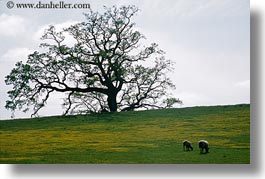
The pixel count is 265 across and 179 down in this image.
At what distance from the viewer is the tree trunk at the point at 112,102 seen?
5.34 metres

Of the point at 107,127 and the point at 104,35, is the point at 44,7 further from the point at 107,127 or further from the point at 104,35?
the point at 107,127

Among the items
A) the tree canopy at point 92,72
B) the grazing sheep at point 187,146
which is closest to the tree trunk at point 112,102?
the tree canopy at point 92,72

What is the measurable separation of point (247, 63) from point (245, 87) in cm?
18

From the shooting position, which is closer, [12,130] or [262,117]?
[262,117]

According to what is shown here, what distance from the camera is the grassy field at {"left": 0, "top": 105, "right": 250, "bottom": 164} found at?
200 inches

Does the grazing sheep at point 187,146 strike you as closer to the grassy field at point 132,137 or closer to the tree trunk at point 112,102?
the grassy field at point 132,137

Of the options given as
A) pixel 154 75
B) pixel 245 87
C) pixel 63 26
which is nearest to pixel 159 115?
pixel 154 75

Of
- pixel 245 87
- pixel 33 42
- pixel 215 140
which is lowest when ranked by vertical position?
pixel 215 140

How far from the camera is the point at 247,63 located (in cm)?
503

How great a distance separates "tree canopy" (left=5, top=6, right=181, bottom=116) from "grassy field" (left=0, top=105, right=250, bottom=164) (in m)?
0.12

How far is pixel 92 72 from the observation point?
5367 millimetres

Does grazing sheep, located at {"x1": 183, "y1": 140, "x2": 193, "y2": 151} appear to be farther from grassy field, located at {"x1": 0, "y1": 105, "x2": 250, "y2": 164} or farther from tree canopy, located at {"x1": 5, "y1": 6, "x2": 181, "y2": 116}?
tree canopy, located at {"x1": 5, "y1": 6, "x2": 181, "y2": 116}

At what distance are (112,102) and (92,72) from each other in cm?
30

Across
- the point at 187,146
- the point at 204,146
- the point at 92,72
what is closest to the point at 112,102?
the point at 92,72
